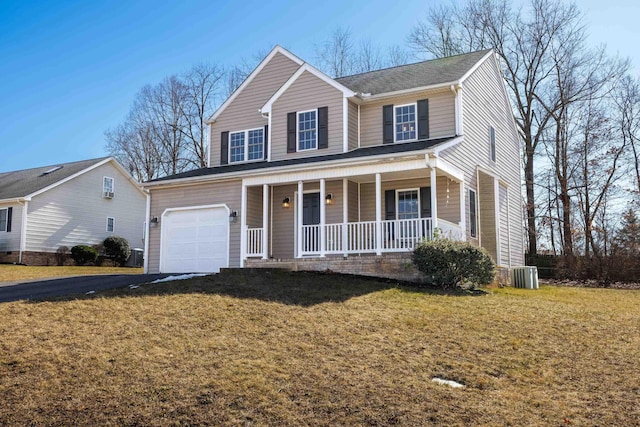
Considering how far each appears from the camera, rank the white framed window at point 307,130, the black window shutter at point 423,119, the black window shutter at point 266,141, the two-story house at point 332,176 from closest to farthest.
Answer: the two-story house at point 332,176
the black window shutter at point 423,119
the white framed window at point 307,130
the black window shutter at point 266,141

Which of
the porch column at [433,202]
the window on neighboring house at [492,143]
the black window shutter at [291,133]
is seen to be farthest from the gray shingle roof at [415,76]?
the porch column at [433,202]

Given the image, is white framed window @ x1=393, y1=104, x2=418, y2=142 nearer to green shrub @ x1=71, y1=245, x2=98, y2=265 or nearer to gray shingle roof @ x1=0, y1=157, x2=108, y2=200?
green shrub @ x1=71, y1=245, x2=98, y2=265

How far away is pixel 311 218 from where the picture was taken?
17.6m

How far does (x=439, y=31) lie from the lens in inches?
1321

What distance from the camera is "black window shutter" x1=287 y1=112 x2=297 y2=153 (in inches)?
719

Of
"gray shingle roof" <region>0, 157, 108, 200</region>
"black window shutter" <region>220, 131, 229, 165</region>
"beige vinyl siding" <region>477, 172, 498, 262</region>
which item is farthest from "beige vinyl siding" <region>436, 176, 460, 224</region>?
"gray shingle roof" <region>0, 157, 108, 200</region>

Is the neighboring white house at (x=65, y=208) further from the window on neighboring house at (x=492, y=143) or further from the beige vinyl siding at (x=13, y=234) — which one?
the window on neighboring house at (x=492, y=143)

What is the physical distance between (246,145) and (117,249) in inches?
502

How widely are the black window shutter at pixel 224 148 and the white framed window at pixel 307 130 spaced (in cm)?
344

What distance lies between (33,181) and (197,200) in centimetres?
1547

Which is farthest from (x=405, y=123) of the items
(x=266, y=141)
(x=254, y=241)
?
(x=254, y=241)

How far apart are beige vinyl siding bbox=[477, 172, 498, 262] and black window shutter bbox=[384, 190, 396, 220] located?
321cm

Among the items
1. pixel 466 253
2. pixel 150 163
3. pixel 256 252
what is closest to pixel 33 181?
pixel 150 163

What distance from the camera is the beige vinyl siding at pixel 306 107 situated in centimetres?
1758
